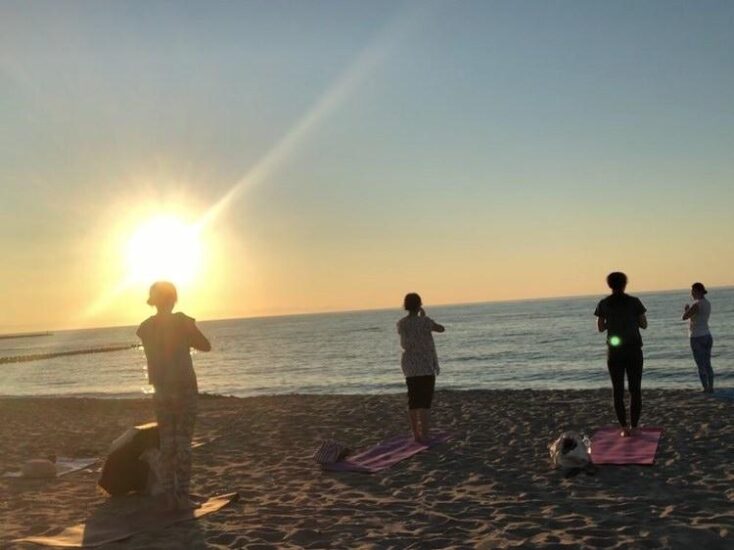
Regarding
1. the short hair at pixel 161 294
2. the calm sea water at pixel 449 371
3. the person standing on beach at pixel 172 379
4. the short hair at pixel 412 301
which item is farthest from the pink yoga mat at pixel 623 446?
the calm sea water at pixel 449 371

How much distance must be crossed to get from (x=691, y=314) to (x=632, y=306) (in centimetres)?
476

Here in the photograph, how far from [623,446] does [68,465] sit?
24.1ft

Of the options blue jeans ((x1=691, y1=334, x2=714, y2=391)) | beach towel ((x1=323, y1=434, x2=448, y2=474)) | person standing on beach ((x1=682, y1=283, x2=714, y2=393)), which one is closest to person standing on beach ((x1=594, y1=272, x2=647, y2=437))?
beach towel ((x1=323, y1=434, x2=448, y2=474))

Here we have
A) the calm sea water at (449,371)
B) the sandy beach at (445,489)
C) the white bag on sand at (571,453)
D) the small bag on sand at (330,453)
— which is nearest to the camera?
the sandy beach at (445,489)

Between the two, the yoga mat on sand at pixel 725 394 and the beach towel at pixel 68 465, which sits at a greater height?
the beach towel at pixel 68 465

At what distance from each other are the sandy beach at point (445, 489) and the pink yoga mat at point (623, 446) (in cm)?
19

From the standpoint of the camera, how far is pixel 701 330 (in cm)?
1325

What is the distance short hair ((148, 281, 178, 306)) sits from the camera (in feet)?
21.5

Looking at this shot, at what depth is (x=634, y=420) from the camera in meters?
9.23

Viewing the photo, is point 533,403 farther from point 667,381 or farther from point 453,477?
point 667,381

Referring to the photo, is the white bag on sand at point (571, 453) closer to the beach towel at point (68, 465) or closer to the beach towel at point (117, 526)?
the beach towel at point (117, 526)

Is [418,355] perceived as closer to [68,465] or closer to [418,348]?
[418,348]

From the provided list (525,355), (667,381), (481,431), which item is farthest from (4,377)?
(481,431)

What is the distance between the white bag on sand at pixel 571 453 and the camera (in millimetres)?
7617
